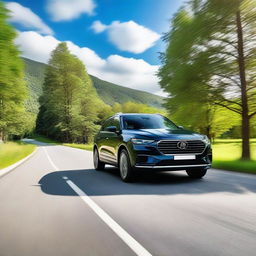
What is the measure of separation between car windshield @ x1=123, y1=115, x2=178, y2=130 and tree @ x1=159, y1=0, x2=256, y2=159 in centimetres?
489

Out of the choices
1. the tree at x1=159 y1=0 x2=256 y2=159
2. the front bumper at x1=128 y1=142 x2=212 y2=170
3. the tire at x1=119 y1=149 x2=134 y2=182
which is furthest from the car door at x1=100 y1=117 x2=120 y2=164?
the tree at x1=159 y1=0 x2=256 y2=159

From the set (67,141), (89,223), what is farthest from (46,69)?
(89,223)

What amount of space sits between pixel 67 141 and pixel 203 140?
51.9 meters

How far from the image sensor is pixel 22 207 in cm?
552

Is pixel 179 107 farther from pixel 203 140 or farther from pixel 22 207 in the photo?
pixel 22 207

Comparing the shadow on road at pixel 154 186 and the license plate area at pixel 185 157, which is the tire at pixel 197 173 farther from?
the license plate area at pixel 185 157

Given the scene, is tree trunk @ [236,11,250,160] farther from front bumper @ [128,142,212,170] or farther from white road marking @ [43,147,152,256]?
white road marking @ [43,147,152,256]

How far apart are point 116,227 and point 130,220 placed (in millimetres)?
371

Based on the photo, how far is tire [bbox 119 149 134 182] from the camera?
8.02 meters

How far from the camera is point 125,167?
8.37 meters

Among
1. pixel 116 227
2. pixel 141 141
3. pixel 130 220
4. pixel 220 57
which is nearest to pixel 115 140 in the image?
pixel 141 141

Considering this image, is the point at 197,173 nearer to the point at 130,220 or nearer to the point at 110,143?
the point at 110,143

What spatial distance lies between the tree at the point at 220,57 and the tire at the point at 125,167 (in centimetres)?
Result: 679

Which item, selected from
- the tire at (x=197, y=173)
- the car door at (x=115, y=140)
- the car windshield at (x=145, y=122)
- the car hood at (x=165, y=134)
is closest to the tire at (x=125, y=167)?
the car door at (x=115, y=140)
